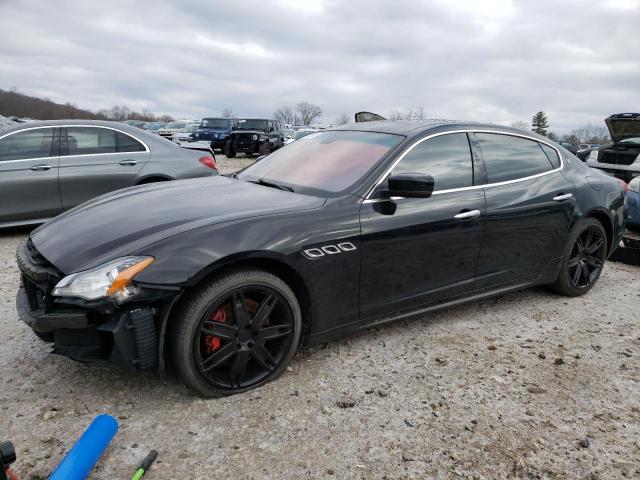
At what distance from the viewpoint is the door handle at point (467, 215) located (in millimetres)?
3213

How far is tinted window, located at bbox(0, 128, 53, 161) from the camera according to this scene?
5.58 metres

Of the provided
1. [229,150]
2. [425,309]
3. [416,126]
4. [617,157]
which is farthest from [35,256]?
[229,150]

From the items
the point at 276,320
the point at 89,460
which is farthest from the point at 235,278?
the point at 89,460

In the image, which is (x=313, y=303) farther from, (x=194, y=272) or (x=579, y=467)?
(x=579, y=467)

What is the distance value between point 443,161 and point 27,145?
16.0 ft

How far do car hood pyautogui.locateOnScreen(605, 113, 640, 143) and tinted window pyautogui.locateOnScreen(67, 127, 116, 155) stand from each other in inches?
348

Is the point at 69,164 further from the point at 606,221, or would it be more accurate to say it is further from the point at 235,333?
the point at 606,221

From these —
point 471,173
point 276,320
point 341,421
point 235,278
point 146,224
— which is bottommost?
point 341,421

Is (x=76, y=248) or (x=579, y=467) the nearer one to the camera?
(x=579, y=467)

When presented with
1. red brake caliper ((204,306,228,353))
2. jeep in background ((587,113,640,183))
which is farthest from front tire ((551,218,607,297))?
jeep in background ((587,113,640,183))

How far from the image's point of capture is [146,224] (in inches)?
101

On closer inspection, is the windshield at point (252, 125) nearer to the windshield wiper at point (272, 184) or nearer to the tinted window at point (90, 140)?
the tinted window at point (90, 140)

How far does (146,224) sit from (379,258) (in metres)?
1.33

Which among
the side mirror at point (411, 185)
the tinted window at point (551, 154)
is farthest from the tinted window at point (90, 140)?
the tinted window at point (551, 154)
